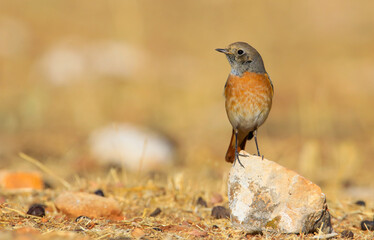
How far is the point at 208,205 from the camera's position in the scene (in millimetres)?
5555

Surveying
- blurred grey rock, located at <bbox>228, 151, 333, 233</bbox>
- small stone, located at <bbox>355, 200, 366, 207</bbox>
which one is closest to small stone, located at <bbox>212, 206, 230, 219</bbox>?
blurred grey rock, located at <bbox>228, 151, 333, 233</bbox>

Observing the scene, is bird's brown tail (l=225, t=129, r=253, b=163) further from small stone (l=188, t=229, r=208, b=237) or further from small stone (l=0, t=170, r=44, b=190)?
small stone (l=0, t=170, r=44, b=190)

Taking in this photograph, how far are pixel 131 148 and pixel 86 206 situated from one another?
160 inches

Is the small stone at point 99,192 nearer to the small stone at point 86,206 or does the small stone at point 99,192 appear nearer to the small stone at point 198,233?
the small stone at point 86,206

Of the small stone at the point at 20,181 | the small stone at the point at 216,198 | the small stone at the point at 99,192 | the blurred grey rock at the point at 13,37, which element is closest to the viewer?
the small stone at the point at 99,192

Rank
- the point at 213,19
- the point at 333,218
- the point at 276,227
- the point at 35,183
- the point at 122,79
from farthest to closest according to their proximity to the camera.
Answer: the point at 213,19 → the point at 122,79 → the point at 35,183 → the point at 333,218 → the point at 276,227

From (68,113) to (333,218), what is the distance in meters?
8.39

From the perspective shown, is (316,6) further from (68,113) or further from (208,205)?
(208,205)

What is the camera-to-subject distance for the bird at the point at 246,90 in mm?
5016

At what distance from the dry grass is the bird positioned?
83cm

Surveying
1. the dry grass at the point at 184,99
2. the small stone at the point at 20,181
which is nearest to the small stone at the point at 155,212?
the dry grass at the point at 184,99

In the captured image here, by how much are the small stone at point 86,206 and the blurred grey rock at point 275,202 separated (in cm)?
115

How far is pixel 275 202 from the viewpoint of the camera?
4168 mm

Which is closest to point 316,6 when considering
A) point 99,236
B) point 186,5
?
point 186,5
